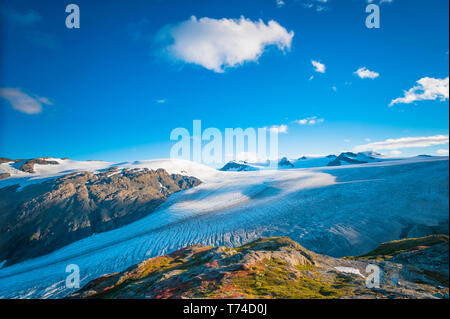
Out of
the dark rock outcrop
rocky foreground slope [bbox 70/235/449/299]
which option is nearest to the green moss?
rocky foreground slope [bbox 70/235/449/299]

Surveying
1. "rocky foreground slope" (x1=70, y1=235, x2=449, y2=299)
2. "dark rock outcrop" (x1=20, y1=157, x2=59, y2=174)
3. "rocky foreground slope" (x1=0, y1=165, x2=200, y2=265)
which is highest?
"dark rock outcrop" (x1=20, y1=157, x2=59, y2=174)

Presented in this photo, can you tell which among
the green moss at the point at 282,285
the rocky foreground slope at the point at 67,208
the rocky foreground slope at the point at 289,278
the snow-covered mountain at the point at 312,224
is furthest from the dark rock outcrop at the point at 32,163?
the green moss at the point at 282,285

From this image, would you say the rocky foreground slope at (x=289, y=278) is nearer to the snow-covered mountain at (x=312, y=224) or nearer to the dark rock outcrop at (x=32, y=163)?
the snow-covered mountain at (x=312, y=224)

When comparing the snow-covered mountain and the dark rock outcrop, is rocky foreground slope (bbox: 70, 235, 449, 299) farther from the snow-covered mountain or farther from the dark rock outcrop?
the dark rock outcrop

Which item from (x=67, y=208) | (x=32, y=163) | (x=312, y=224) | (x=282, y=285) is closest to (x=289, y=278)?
(x=282, y=285)

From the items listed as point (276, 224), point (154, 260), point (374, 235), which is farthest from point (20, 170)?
point (374, 235)

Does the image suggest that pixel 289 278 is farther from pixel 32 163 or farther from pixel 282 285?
pixel 32 163

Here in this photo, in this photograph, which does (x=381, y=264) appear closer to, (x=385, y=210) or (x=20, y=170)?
(x=385, y=210)
